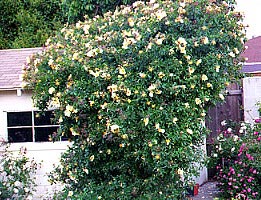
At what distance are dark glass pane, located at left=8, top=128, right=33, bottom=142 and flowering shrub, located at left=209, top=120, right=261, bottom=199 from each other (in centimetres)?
312

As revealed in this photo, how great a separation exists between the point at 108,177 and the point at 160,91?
5.35ft

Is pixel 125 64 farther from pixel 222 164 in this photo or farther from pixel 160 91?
pixel 222 164

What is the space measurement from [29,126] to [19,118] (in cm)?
21

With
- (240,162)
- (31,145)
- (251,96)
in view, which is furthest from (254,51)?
(31,145)

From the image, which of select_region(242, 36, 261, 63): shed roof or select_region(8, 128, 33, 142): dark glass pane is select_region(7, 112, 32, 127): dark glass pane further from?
select_region(242, 36, 261, 63): shed roof

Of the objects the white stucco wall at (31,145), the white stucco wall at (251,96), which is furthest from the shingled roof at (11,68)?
the white stucco wall at (251,96)

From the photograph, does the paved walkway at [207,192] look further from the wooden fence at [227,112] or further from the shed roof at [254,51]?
the shed roof at [254,51]

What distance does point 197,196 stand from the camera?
6996mm

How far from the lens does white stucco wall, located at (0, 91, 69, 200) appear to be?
663 cm

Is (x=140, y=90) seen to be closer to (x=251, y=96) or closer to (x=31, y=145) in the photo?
(x=31, y=145)

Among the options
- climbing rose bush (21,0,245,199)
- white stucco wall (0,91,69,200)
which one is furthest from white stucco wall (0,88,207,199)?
climbing rose bush (21,0,245,199)

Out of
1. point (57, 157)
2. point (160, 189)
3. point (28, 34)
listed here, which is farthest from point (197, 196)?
point (28, 34)

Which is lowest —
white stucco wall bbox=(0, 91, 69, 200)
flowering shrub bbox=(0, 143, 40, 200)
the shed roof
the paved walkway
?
the paved walkway

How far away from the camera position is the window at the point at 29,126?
21.9 ft
